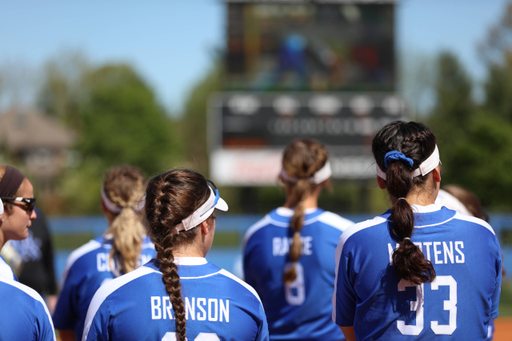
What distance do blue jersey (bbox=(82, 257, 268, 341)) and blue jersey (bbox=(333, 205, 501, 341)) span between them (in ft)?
1.40

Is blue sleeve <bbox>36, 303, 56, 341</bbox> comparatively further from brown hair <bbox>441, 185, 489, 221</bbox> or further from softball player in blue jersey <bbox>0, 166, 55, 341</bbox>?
brown hair <bbox>441, 185, 489, 221</bbox>

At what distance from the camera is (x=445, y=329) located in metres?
1.95

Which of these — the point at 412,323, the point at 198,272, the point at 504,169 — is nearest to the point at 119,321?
the point at 198,272

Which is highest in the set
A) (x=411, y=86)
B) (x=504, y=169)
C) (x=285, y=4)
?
(x=285, y=4)

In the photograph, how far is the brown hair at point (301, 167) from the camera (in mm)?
3086

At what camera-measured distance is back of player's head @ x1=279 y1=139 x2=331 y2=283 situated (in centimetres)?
312

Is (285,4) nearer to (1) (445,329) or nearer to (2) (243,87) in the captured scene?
(2) (243,87)

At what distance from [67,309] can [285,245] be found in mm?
1194

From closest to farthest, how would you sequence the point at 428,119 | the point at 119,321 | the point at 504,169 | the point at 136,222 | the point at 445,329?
the point at 119,321, the point at 445,329, the point at 136,222, the point at 504,169, the point at 428,119

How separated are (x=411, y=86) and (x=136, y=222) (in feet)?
121

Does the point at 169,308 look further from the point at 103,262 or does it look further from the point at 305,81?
the point at 305,81

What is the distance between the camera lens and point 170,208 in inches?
74.2

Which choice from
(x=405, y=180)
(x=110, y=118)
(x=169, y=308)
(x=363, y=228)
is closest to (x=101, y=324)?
(x=169, y=308)

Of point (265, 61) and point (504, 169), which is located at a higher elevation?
point (265, 61)
